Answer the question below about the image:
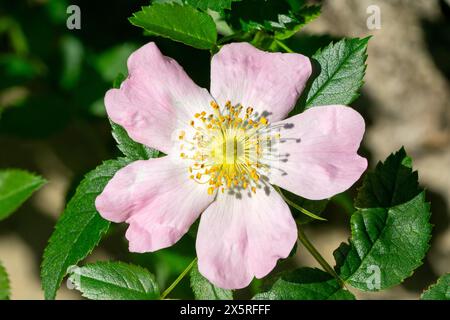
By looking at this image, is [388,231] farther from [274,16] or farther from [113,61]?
[113,61]

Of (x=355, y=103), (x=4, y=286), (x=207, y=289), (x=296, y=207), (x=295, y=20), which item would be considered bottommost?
(x=4, y=286)

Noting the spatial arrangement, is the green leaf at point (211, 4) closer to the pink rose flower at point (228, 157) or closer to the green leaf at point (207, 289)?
the pink rose flower at point (228, 157)

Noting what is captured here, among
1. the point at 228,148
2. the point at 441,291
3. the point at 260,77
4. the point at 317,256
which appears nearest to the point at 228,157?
the point at 228,148

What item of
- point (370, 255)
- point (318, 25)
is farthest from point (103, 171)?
point (318, 25)

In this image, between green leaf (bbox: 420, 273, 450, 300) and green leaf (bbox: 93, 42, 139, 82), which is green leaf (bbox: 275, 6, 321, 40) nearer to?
green leaf (bbox: 420, 273, 450, 300)

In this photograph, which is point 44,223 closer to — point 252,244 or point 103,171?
point 103,171

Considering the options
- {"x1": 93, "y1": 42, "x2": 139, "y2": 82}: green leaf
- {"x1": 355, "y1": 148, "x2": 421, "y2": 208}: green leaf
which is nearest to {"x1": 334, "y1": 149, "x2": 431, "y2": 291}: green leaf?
{"x1": 355, "y1": 148, "x2": 421, "y2": 208}: green leaf
